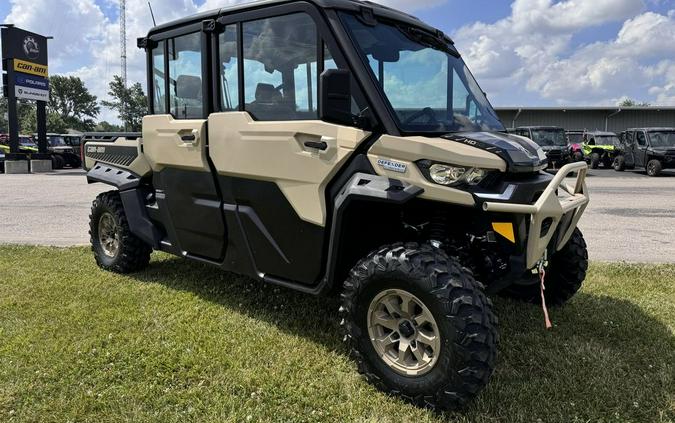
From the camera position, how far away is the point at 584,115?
4028 centimetres

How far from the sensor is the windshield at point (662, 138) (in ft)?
71.5

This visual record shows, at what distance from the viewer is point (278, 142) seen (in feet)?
12.3

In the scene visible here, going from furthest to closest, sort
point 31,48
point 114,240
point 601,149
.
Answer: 1. point 601,149
2. point 31,48
3. point 114,240

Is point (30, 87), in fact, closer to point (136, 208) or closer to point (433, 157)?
point (136, 208)

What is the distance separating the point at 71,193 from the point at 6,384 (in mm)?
12913

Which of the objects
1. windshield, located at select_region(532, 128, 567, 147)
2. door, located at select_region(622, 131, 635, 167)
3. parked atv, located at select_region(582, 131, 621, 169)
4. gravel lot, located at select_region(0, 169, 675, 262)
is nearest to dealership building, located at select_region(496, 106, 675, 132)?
parked atv, located at select_region(582, 131, 621, 169)

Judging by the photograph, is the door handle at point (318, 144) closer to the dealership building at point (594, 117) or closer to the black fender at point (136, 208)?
the black fender at point (136, 208)

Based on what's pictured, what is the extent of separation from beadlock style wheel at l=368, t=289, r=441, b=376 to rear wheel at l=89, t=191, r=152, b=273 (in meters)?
3.47

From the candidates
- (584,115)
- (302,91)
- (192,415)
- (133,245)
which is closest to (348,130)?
(302,91)

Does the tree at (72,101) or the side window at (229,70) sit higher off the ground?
the tree at (72,101)

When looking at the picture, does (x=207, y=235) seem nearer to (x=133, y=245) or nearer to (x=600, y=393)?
(x=133, y=245)

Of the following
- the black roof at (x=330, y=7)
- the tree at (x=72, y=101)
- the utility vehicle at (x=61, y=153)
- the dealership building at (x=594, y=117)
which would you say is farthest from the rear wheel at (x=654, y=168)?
the tree at (x=72, y=101)

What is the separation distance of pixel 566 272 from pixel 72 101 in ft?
315

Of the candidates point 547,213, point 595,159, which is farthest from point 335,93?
point 595,159
